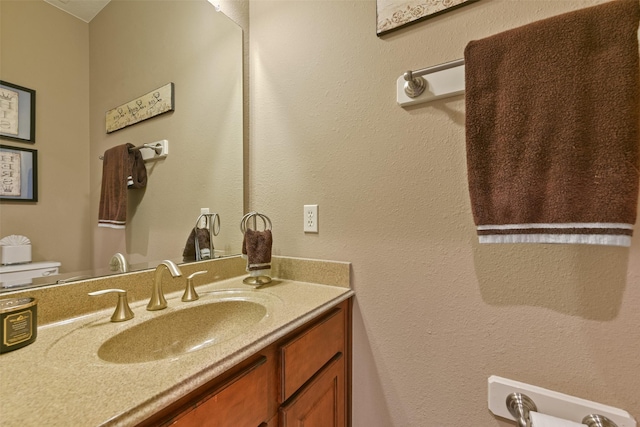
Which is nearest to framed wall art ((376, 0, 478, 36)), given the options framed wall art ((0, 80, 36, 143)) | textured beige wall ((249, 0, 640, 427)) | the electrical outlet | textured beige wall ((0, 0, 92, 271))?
textured beige wall ((249, 0, 640, 427))

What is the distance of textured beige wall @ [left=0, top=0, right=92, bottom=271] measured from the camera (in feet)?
2.10

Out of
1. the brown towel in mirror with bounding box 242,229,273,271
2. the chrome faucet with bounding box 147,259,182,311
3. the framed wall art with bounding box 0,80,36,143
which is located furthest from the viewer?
the brown towel in mirror with bounding box 242,229,273,271

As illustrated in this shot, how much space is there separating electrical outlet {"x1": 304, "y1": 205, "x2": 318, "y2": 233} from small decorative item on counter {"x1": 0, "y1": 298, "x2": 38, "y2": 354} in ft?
2.58

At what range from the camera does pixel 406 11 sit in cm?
88

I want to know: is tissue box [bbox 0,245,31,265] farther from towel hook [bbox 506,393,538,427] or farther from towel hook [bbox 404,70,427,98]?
towel hook [bbox 506,393,538,427]

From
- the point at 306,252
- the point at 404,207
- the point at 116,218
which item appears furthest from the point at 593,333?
the point at 116,218

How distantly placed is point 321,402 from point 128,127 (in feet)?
3.55

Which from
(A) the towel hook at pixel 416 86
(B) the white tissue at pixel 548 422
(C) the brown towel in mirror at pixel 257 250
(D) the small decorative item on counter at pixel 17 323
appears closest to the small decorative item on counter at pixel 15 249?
(D) the small decorative item on counter at pixel 17 323

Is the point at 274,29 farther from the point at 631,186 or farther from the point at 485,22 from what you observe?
the point at 631,186

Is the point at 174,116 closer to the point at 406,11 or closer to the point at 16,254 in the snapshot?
the point at 16,254

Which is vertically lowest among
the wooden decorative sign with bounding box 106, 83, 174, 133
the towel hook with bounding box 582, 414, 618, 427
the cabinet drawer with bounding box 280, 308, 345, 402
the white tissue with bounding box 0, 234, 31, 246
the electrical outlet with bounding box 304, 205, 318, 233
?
the towel hook with bounding box 582, 414, 618, 427

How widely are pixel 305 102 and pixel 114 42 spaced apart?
0.65 meters

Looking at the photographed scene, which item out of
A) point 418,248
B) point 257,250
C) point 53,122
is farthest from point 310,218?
point 53,122

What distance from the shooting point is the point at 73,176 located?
741 millimetres
